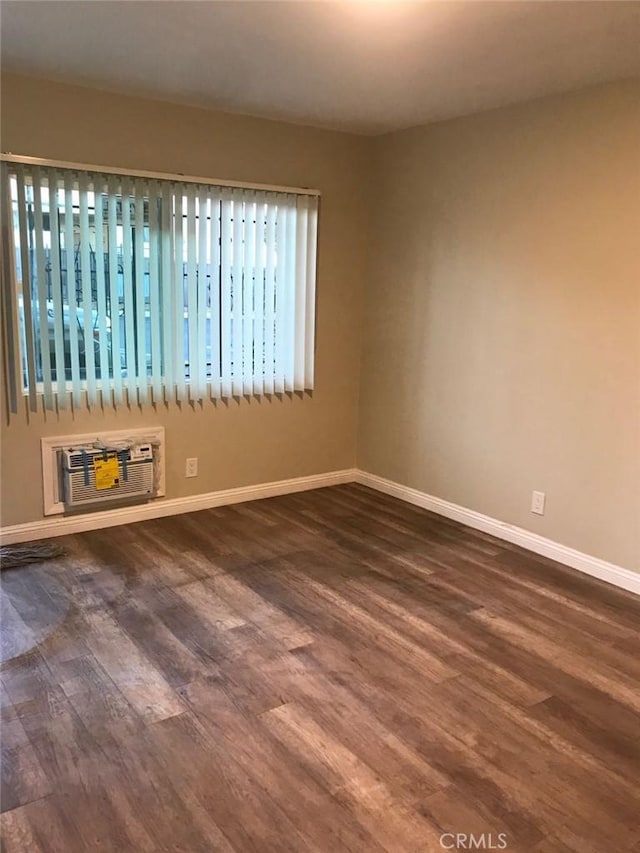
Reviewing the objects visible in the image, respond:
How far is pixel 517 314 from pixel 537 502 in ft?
3.34

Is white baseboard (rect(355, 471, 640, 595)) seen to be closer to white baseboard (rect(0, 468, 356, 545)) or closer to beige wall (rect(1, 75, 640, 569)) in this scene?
beige wall (rect(1, 75, 640, 569))

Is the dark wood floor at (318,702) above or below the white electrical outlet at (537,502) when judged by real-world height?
below

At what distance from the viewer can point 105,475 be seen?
3844mm

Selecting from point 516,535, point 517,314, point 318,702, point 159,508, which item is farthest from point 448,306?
point 318,702

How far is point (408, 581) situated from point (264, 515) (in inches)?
46.7

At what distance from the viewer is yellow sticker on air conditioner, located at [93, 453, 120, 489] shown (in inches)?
150

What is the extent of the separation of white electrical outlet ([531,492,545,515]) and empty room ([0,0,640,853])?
0.11 feet

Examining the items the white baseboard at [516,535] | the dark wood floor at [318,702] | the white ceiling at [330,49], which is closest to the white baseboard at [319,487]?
the white baseboard at [516,535]

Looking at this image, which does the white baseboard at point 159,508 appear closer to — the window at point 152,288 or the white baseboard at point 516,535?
the white baseboard at point 516,535

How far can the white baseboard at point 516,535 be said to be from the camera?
3379 mm

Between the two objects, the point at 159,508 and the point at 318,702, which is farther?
the point at 159,508

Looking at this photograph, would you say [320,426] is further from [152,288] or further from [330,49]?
[330,49]

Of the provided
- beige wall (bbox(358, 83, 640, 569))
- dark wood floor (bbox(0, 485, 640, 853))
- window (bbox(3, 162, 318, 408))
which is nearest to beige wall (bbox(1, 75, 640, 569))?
beige wall (bbox(358, 83, 640, 569))

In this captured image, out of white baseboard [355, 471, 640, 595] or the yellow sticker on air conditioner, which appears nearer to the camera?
white baseboard [355, 471, 640, 595]
